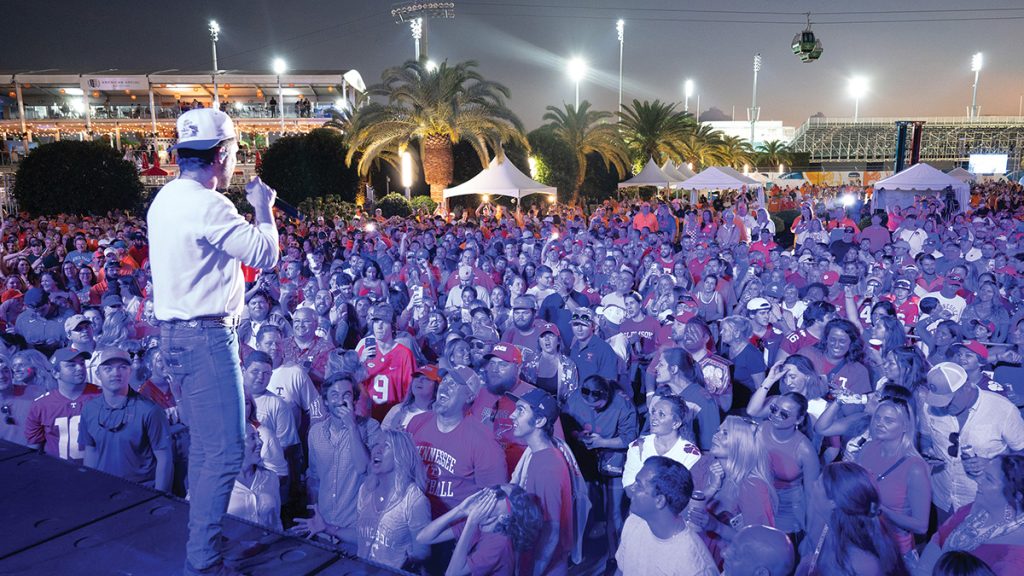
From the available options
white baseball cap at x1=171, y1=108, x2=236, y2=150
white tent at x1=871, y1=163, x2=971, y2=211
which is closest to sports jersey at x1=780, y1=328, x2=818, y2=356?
white baseball cap at x1=171, y1=108, x2=236, y2=150

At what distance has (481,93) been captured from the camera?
22828 mm

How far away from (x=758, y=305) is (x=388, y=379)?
3496mm

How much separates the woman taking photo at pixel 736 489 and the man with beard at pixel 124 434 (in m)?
3.04

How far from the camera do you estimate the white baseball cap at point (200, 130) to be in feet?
7.48

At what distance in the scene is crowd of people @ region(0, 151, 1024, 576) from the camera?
2980 mm

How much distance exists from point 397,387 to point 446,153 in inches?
748

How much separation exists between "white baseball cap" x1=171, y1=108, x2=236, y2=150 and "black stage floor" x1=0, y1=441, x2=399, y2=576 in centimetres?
152

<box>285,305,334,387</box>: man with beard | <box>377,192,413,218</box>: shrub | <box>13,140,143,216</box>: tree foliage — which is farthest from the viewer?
<box>13,140,143,216</box>: tree foliage

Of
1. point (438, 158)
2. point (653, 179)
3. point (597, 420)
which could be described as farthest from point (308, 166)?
point (597, 420)

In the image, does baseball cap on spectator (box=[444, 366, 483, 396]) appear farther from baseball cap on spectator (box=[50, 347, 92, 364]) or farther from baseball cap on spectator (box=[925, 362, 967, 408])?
baseball cap on spectator (box=[925, 362, 967, 408])

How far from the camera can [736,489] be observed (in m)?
3.35

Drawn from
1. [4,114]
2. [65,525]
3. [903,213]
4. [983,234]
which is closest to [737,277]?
[983,234]

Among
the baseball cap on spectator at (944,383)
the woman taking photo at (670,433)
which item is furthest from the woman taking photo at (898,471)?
the woman taking photo at (670,433)

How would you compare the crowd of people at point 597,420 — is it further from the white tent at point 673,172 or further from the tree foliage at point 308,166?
the tree foliage at point 308,166
